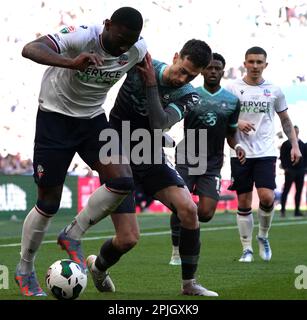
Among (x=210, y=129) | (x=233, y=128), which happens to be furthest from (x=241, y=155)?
(x=210, y=129)

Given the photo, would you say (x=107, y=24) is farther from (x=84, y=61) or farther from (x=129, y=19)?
(x=84, y=61)

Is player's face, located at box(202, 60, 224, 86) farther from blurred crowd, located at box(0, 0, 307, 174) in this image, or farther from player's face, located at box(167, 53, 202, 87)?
blurred crowd, located at box(0, 0, 307, 174)

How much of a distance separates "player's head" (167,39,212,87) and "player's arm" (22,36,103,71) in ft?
2.94

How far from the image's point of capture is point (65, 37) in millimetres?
7070

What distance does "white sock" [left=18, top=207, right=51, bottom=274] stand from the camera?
747 centimetres

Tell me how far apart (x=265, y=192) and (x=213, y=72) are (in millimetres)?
1714

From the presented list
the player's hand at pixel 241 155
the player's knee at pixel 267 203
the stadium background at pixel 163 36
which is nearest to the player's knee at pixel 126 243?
the player's hand at pixel 241 155

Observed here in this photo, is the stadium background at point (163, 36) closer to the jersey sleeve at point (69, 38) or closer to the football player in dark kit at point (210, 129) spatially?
the football player in dark kit at point (210, 129)

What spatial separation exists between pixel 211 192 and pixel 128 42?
4.57m

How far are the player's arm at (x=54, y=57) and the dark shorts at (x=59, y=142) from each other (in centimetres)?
72

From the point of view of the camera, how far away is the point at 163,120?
7574 millimetres

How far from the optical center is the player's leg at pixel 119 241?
7.69m

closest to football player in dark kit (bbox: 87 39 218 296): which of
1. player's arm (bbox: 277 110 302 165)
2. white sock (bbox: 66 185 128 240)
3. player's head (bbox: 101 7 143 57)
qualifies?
white sock (bbox: 66 185 128 240)
